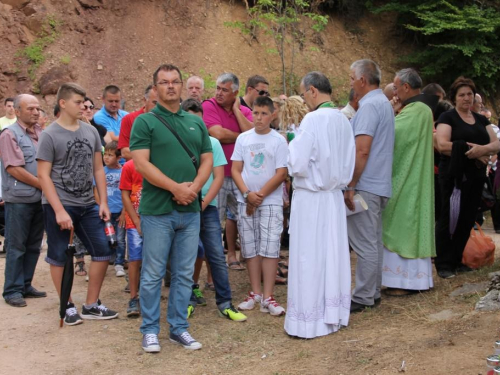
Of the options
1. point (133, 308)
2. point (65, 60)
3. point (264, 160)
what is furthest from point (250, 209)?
point (65, 60)

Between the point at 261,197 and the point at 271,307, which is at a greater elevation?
the point at 261,197

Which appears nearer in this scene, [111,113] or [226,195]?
[226,195]

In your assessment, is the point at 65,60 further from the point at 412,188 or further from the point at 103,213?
the point at 412,188

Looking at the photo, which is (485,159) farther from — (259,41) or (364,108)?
(259,41)

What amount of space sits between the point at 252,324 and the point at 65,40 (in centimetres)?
1311

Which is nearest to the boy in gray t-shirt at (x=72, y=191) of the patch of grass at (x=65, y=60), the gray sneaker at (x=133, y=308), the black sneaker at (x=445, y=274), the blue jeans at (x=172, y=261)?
the gray sneaker at (x=133, y=308)

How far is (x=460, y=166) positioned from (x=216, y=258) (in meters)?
2.92

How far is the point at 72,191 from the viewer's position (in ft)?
19.4

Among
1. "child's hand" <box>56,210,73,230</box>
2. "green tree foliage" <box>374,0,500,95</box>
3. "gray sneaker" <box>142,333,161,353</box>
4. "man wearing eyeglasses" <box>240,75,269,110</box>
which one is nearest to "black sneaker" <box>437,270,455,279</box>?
"man wearing eyeglasses" <box>240,75,269,110</box>

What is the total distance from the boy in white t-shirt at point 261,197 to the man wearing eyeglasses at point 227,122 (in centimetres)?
67

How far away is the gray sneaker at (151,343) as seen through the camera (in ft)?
16.7

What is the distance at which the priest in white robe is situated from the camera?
530 cm

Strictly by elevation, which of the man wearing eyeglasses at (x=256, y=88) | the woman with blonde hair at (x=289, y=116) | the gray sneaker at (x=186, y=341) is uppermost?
the man wearing eyeglasses at (x=256, y=88)

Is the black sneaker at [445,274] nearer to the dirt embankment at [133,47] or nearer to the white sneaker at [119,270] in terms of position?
the white sneaker at [119,270]
